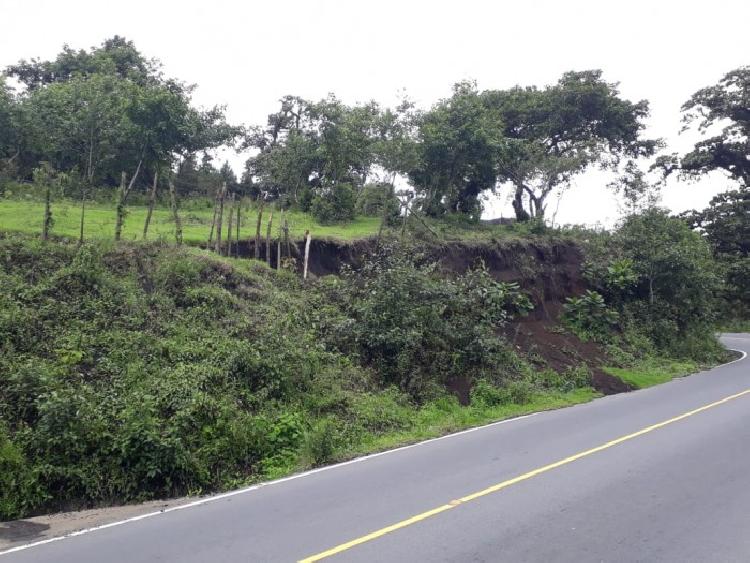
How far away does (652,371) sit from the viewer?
901 inches

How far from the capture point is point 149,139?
76.4 feet

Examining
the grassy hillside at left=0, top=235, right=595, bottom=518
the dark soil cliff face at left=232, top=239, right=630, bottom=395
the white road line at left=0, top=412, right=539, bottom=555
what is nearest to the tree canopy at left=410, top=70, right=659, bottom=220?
the dark soil cliff face at left=232, top=239, right=630, bottom=395

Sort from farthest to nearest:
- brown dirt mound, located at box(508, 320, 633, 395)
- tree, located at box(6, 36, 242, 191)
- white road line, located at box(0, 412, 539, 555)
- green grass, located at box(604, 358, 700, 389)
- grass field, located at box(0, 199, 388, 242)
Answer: tree, located at box(6, 36, 242, 191)
green grass, located at box(604, 358, 700, 389)
brown dirt mound, located at box(508, 320, 633, 395)
grass field, located at box(0, 199, 388, 242)
white road line, located at box(0, 412, 539, 555)

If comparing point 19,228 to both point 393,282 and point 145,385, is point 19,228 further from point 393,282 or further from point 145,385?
point 393,282

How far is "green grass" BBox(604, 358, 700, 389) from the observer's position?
21.1m

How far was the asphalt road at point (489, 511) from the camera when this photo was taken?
6514mm

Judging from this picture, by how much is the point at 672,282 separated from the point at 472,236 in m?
8.75

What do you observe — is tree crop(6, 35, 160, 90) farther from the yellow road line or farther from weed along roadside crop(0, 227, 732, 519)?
the yellow road line

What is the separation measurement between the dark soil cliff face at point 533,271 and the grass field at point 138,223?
795mm

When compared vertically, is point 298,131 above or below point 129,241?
above

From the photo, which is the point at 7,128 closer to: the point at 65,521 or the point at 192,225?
the point at 192,225

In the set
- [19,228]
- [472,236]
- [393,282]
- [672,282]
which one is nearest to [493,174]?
[472,236]

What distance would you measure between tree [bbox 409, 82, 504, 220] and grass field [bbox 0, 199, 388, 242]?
9.83ft

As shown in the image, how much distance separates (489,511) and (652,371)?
1730 cm
